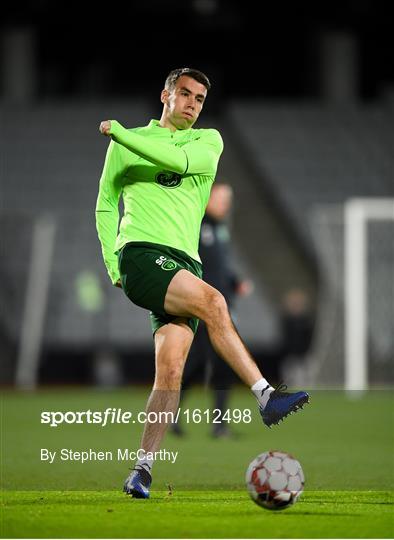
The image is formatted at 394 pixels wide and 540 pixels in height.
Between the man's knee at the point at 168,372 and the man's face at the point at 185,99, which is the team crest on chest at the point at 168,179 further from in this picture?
the man's knee at the point at 168,372

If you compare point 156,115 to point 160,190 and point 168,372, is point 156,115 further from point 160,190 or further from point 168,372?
point 168,372

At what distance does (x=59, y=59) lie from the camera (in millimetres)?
29922

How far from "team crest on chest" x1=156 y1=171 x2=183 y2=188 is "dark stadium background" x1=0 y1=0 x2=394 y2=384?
11.1 metres

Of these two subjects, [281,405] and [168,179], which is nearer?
[281,405]

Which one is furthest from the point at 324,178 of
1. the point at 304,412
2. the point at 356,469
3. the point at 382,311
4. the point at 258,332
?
the point at 356,469

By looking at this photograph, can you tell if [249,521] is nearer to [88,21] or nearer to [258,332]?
[258,332]

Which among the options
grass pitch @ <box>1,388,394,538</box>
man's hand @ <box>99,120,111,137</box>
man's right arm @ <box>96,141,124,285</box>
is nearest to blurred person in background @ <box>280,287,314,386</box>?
grass pitch @ <box>1,388,394,538</box>

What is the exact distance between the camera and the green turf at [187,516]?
16.4 feet

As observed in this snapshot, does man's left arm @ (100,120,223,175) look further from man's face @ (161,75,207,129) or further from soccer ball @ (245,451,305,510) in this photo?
soccer ball @ (245,451,305,510)

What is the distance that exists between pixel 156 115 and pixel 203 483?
2014cm

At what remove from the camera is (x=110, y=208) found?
6449 millimetres

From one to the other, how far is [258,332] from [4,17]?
9663 millimetres

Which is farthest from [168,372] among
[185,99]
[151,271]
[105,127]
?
[185,99]

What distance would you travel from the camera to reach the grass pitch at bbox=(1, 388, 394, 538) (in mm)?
5145
